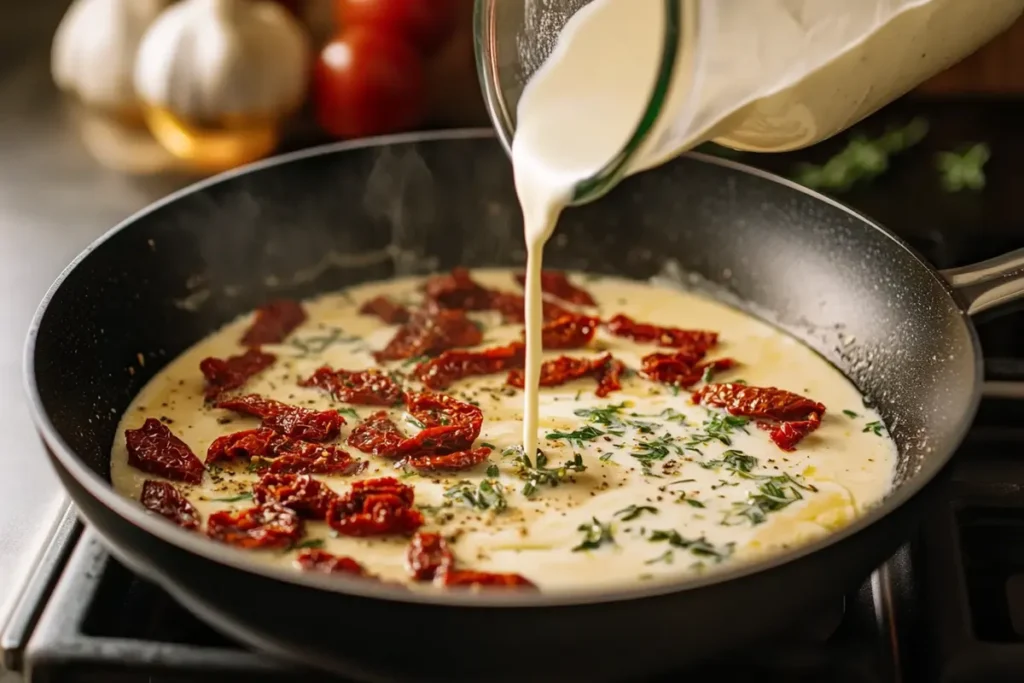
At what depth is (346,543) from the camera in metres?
1.58

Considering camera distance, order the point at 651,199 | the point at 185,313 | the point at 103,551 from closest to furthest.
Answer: the point at 103,551, the point at 185,313, the point at 651,199

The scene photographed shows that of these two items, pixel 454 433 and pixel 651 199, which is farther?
pixel 651 199

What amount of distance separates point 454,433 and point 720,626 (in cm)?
67

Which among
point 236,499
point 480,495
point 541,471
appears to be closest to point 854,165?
point 541,471

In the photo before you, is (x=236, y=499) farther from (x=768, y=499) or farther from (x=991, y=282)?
(x=991, y=282)

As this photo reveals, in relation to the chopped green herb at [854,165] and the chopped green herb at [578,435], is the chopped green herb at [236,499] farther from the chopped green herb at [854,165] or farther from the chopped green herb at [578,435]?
the chopped green herb at [854,165]

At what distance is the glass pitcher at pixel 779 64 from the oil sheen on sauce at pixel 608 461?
0.42 meters

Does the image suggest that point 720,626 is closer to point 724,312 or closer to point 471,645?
point 471,645

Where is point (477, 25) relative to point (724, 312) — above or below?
above

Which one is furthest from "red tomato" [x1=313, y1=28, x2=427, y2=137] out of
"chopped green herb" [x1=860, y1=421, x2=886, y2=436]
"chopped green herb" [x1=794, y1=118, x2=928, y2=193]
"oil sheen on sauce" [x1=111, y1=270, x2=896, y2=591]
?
"chopped green herb" [x1=860, y1=421, x2=886, y2=436]

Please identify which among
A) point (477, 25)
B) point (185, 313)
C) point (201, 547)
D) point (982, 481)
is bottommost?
point (982, 481)

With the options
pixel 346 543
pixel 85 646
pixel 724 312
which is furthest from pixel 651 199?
pixel 85 646

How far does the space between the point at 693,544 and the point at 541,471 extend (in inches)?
10.1

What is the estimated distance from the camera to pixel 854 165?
99.2 inches
